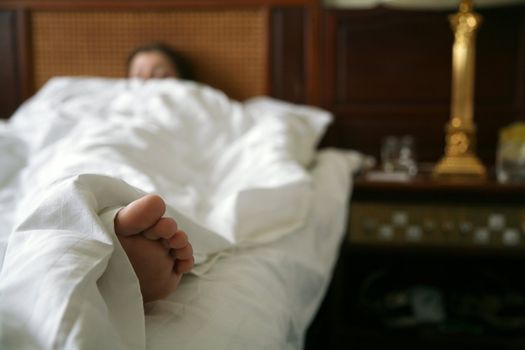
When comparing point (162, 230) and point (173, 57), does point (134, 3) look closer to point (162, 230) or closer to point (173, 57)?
point (173, 57)

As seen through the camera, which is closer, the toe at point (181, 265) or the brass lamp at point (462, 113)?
the toe at point (181, 265)

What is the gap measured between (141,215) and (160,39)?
3.94 feet

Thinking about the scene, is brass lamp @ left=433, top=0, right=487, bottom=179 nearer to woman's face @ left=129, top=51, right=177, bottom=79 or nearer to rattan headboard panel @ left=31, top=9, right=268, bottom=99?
rattan headboard panel @ left=31, top=9, right=268, bottom=99

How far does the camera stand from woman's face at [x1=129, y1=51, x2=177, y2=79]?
1477mm

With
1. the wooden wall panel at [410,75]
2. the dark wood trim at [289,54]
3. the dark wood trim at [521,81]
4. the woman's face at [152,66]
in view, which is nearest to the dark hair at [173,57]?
the woman's face at [152,66]

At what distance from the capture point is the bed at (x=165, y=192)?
1.45 feet

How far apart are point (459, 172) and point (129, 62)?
Result: 944 mm

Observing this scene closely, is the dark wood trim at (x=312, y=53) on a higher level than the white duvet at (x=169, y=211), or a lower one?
higher

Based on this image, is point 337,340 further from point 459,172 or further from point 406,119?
→ point 406,119

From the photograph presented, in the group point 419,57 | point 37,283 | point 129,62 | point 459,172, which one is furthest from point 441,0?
point 37,283

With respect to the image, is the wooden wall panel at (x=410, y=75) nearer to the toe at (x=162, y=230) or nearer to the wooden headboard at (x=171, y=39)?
the wooden headboard at (x=171, y=39)

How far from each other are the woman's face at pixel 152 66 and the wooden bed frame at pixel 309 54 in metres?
0.12

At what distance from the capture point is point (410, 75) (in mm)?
1506

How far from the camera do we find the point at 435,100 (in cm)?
150
